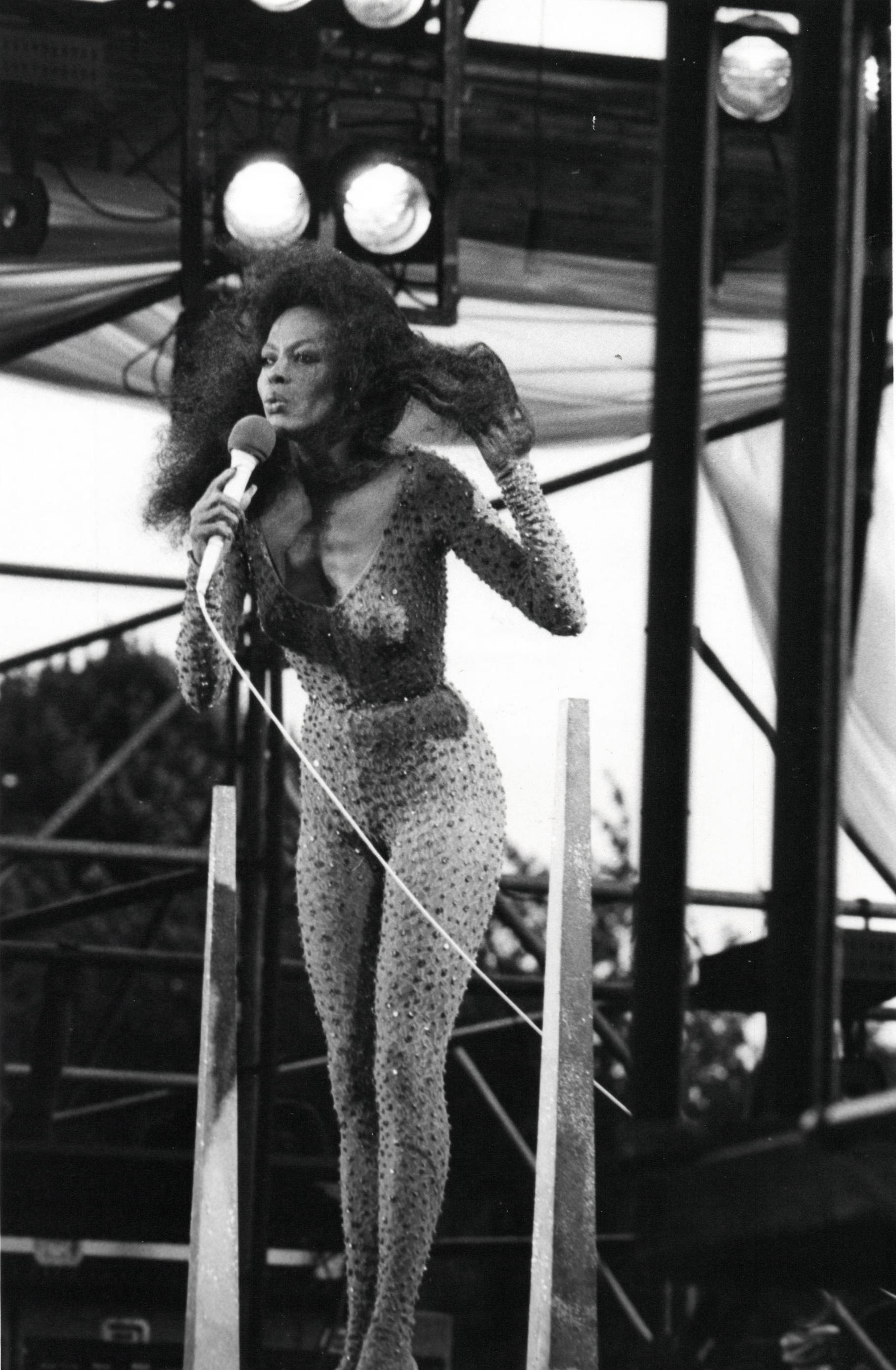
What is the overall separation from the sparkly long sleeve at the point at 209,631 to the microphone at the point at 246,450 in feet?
0.12

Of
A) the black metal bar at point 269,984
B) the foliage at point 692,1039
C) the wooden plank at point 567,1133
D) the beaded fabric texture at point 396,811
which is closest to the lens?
the wooden plank at point 567,1133

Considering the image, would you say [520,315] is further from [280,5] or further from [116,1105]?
[116,1105]

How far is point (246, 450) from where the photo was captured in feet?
6.53

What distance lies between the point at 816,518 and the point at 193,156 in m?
1.04

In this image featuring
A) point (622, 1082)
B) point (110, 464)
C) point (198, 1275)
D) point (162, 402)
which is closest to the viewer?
point (198, 1275)

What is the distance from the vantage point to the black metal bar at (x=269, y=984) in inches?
104

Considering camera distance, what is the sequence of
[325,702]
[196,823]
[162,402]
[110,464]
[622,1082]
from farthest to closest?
1. [196,823]
2. [110,464]
3. [622,1082]
4. [162,402]
5. [325,702]

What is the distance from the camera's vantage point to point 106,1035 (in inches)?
127

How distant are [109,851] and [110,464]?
0.53 meters

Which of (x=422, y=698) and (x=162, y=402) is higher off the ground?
(x=162, y=402)

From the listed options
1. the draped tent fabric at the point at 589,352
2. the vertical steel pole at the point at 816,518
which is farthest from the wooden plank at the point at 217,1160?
the draped tent fabric at the point at 589,352

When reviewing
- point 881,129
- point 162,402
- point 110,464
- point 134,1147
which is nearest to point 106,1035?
point 134,1147

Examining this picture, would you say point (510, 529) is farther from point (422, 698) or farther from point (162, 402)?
point (162, 402)

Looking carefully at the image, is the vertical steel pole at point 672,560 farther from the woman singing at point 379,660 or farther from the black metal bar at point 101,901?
the black metal bar at point 101,901
